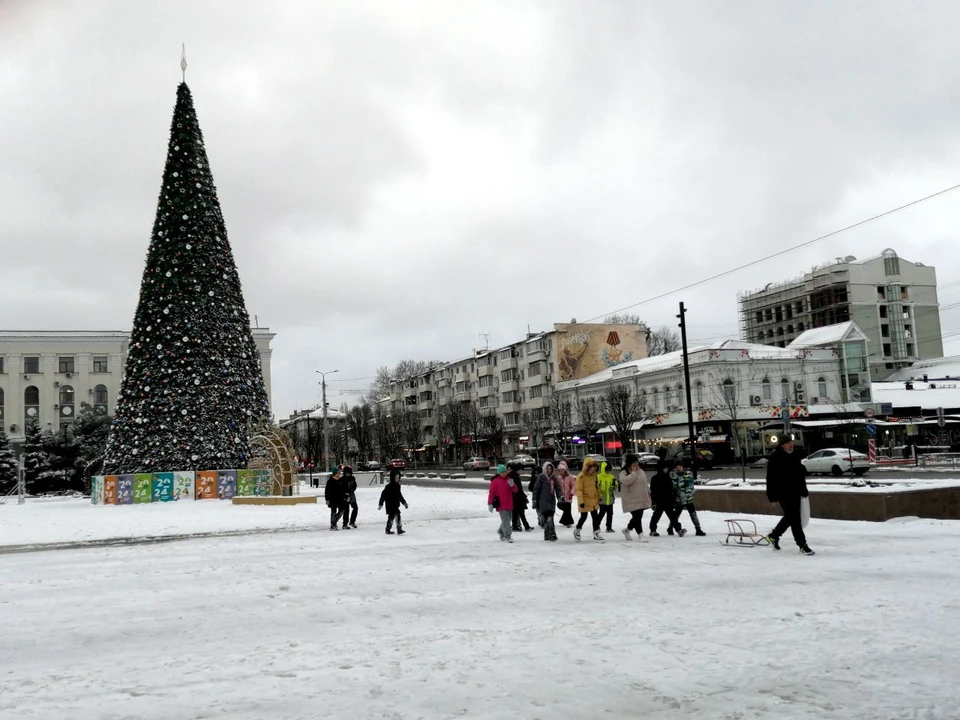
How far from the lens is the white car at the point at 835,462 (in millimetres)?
36875

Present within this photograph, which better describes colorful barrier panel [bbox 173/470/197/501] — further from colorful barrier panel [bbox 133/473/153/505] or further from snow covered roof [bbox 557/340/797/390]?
snow covered roof [bbox 557/340/797/390]

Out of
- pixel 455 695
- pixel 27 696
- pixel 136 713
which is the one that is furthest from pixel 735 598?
pixel 27 696

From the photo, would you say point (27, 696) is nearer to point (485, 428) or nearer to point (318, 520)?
point (318, 520)

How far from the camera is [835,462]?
122 feet

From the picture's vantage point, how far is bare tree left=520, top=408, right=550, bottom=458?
7775cm

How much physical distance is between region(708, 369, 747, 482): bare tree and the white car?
58.4 feet

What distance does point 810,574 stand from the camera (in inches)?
430

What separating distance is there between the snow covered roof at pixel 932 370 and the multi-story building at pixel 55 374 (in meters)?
60.1

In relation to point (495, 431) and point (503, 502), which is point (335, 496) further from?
point (495, 431)

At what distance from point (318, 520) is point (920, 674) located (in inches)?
771

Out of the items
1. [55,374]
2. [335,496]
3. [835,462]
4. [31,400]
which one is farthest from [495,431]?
[335,496]

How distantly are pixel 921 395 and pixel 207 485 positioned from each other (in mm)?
54294

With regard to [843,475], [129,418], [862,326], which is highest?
[862,326]

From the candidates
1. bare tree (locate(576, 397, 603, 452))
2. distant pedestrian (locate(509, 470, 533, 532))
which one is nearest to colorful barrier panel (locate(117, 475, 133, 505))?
distant pedestrian (locate(509, 470, 533, 532))
